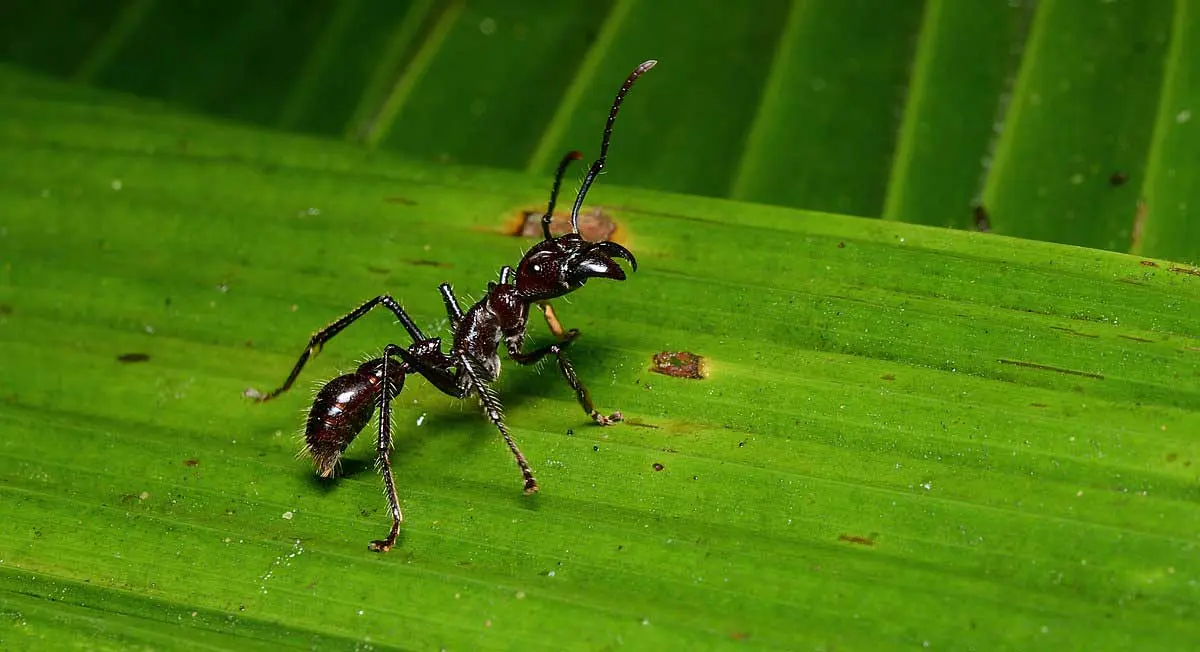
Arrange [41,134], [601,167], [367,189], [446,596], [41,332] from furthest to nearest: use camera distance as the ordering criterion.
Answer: [41,134], [367,189], [41,332], [601,167], [446,596]

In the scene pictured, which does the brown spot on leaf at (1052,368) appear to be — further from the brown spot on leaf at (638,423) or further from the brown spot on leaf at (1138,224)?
the brown spot on leaf at (1138,224)

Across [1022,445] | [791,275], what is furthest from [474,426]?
[1022,445]

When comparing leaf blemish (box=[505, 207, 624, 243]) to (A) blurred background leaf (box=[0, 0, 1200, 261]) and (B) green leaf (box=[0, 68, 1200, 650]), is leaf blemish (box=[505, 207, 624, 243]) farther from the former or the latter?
(A) blurred background leaf (box=[0, 0, 1200, 261])

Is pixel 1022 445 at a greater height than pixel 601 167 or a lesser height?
lesser

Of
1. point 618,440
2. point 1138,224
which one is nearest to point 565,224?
point 618,440

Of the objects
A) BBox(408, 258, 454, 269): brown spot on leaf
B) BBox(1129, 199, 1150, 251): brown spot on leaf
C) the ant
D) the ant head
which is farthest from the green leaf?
BBox(1129, 199, 1150, 251): brown spot on leaf

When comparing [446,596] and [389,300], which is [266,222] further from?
[446,596]

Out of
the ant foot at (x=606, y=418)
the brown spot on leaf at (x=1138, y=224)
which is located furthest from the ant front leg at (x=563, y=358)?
the brown spot on leaf at (x=1138, y=224)
